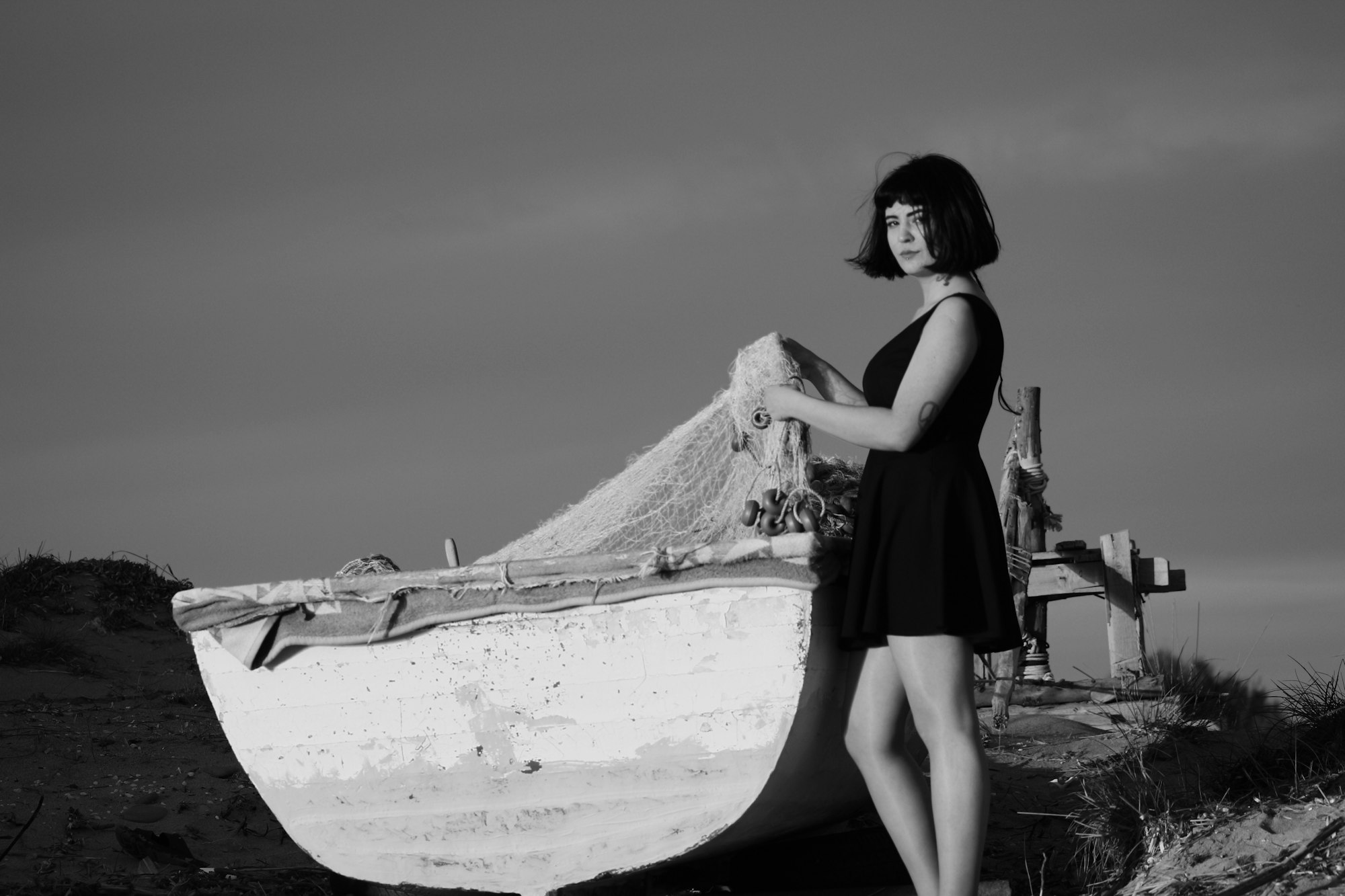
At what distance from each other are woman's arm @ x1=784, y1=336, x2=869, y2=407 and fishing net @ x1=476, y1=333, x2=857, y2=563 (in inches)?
1.6

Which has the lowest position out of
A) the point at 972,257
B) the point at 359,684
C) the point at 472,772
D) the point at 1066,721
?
the point at 1066,721

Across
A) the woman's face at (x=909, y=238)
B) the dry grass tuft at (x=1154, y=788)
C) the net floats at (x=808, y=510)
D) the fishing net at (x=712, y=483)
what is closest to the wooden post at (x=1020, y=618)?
the dry grass tuft at (x=1154, y=788)

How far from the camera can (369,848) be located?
3648 millimetres

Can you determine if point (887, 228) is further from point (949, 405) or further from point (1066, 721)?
point (1066, 721)

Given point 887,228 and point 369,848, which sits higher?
point 887,228

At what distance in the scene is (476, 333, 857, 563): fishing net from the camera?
3.28 meters

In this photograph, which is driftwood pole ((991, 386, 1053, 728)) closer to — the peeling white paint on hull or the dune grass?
the dune grass

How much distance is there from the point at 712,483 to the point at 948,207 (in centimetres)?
131

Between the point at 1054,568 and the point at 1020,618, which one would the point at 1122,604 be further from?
the point at 1020,618

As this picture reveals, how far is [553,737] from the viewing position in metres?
3.32

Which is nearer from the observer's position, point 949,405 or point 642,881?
point 949,405

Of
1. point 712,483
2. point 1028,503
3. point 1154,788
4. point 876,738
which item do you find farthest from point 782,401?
point 1028,503

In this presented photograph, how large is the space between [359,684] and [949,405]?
188cm

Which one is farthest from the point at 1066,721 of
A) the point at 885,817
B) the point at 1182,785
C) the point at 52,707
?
the point at 52,707
